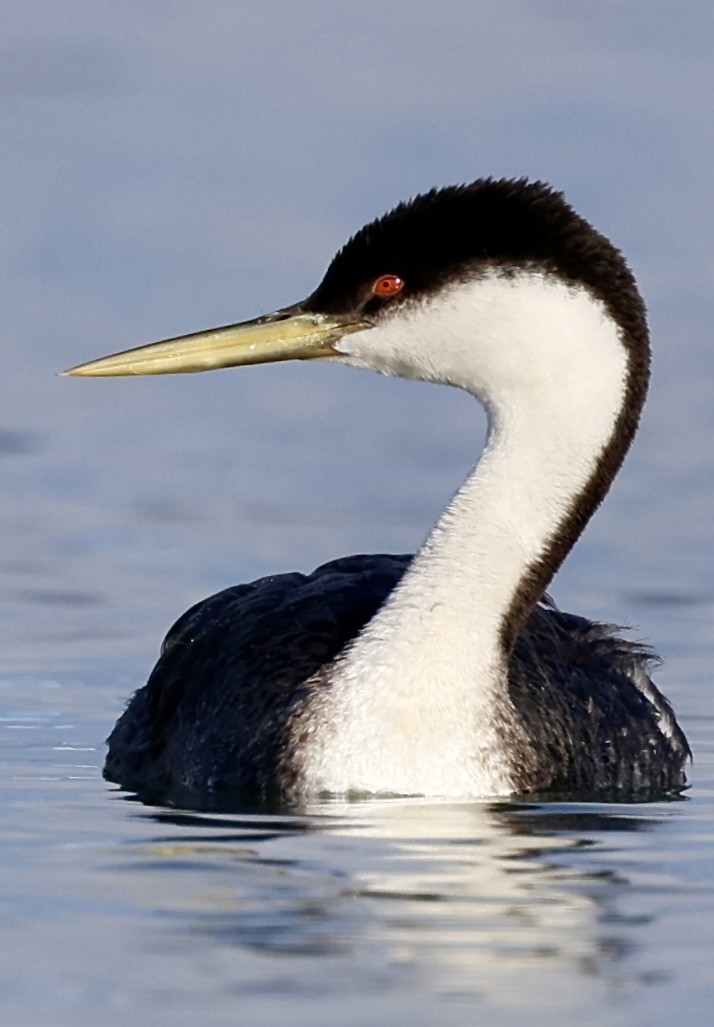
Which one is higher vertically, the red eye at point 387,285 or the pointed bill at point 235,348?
the red eye at point 387,285

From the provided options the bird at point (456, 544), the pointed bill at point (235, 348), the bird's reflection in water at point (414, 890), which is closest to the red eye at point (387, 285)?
the bird at point (456, 544)

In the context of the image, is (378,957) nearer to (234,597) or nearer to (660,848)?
(660,848)

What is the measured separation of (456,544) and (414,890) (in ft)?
7.14

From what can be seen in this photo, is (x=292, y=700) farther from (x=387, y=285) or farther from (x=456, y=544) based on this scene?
(x=387, y=285)

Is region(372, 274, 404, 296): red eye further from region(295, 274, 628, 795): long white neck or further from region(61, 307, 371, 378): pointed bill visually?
region(61, 307, 371, 378): pointed bill

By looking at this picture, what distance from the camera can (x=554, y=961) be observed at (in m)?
8.23

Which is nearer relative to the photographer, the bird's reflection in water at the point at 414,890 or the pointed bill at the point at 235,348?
the bird's reflection in water at the point at 414,890

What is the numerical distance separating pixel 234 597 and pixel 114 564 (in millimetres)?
4741

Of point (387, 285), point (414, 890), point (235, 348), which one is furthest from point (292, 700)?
point (414, 890)

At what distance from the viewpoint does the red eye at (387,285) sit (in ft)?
36.2

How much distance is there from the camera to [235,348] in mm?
11383

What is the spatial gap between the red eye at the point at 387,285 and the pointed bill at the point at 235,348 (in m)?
0.22

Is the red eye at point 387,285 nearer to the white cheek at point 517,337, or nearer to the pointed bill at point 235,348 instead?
the white cheek at point 517,337

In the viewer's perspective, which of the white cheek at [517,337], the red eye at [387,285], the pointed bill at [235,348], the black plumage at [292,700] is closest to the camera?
the white cheek at [517,337]
